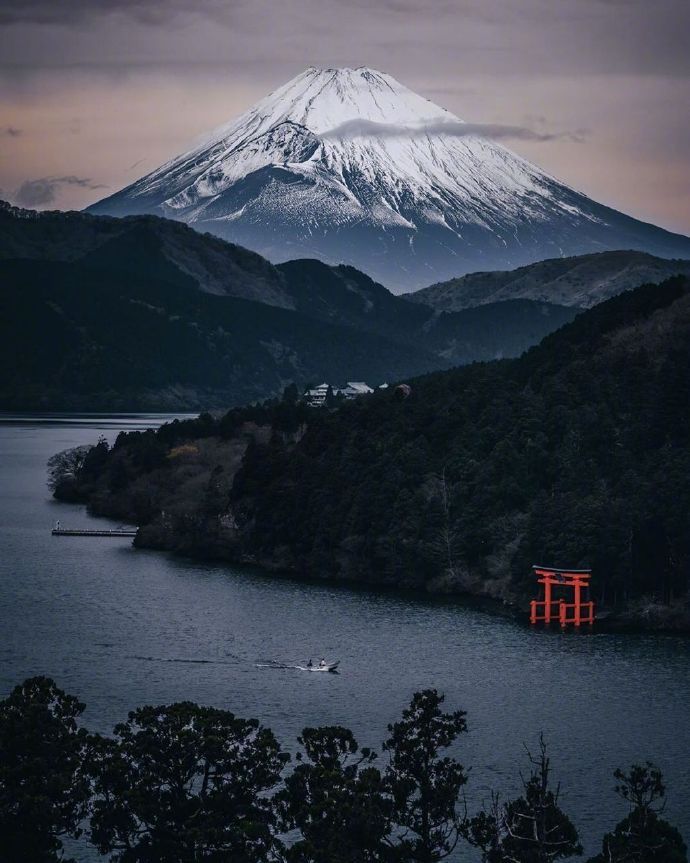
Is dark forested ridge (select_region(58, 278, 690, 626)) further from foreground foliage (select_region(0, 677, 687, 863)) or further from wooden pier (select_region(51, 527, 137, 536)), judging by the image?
foreground foliage (select_region(0, 677, 687, 863))

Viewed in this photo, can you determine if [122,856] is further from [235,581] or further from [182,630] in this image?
[235,581]

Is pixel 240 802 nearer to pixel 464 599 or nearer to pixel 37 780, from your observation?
pixel 37 780

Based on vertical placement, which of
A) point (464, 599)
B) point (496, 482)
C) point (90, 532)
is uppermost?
point (496, 482)

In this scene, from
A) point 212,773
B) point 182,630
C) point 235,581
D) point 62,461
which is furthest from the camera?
point 62,461

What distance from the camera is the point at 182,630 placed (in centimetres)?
5203

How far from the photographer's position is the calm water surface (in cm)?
3878

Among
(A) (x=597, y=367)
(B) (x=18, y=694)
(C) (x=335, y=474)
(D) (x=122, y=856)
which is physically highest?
(A) (x=597, y=367)

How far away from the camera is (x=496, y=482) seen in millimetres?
64750

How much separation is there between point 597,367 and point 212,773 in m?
46.4

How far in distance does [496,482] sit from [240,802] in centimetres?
3736

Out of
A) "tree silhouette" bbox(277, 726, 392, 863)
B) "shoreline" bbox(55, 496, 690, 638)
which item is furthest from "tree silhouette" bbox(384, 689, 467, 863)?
"shoreline" bbox(55, 496, 690, 638)

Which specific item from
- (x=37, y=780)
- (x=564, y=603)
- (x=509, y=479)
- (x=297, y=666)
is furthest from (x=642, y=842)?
(x=509, y=479)

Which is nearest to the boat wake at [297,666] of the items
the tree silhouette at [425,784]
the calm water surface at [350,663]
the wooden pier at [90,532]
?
the calm water surface at [350,663]

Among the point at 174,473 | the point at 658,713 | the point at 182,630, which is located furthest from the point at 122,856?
the point at 174,473
